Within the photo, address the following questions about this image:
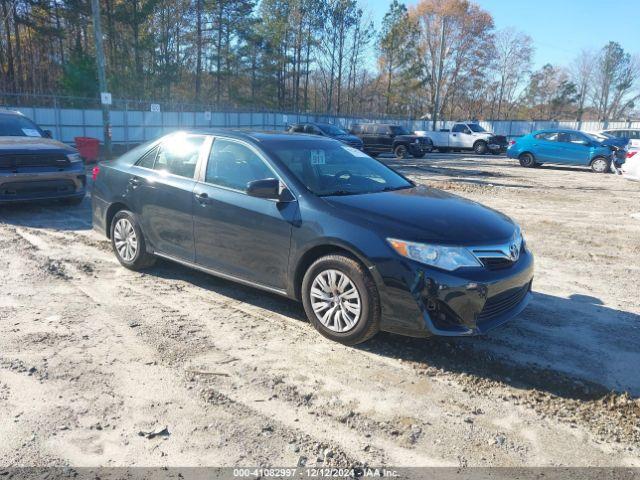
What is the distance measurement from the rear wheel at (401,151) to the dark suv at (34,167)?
60.2 ft

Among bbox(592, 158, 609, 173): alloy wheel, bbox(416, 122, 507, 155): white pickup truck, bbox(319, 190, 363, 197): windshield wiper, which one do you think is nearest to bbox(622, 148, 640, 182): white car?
bbox(592, 158, 609, 173): alloy wheel

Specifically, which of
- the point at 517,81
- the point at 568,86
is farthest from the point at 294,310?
the point at 568,86

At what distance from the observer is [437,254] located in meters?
3.75

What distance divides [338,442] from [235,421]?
2.12 feet

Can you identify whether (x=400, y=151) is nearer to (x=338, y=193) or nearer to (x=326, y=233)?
(x=338, y=193)

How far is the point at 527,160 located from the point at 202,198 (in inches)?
786

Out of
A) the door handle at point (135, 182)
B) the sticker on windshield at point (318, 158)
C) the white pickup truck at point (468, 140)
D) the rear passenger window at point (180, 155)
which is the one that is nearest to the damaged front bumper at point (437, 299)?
the sticker on windshield at point (318, 158)

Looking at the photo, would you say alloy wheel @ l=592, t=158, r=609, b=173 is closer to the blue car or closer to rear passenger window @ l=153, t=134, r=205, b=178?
the blue car

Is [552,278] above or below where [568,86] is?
below

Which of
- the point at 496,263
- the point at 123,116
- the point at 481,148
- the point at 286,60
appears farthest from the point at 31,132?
the point at 286,60

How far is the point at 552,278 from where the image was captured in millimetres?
6172

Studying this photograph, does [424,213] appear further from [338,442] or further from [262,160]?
[338,442]

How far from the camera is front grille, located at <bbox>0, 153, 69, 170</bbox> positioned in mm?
8266

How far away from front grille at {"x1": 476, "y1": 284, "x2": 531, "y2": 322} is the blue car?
18.7 meters
